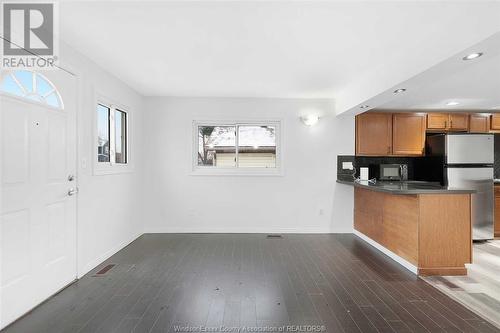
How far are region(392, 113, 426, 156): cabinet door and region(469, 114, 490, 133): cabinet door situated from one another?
0.99m

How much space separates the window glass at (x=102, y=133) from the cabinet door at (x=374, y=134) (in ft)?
13.8

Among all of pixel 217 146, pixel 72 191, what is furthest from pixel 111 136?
pixel 217 146

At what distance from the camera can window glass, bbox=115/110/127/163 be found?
4055 millimetres

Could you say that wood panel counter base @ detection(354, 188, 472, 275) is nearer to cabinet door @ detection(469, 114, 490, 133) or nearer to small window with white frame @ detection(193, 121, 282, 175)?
small window with white frame @ detection(193, 121, 282, 175)

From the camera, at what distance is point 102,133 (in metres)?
3.66

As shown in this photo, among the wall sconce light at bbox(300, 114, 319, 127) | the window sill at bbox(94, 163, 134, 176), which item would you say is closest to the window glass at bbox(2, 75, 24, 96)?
the window sill at bbox(94, 163, 134, 176)

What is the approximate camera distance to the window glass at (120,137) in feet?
13.3

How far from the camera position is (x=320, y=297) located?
8.33 feet

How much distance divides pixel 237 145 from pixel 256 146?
1.20 feet

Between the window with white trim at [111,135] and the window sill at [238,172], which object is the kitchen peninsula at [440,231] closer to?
the window sill at [238,172]

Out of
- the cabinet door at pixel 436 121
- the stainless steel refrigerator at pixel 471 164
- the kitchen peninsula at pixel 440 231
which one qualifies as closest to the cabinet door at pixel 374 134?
the cabinet door at pixel 436 121

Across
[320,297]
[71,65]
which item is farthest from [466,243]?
[71,65]

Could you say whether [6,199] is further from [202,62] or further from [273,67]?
[273,67]

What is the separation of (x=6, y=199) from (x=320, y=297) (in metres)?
2.85
